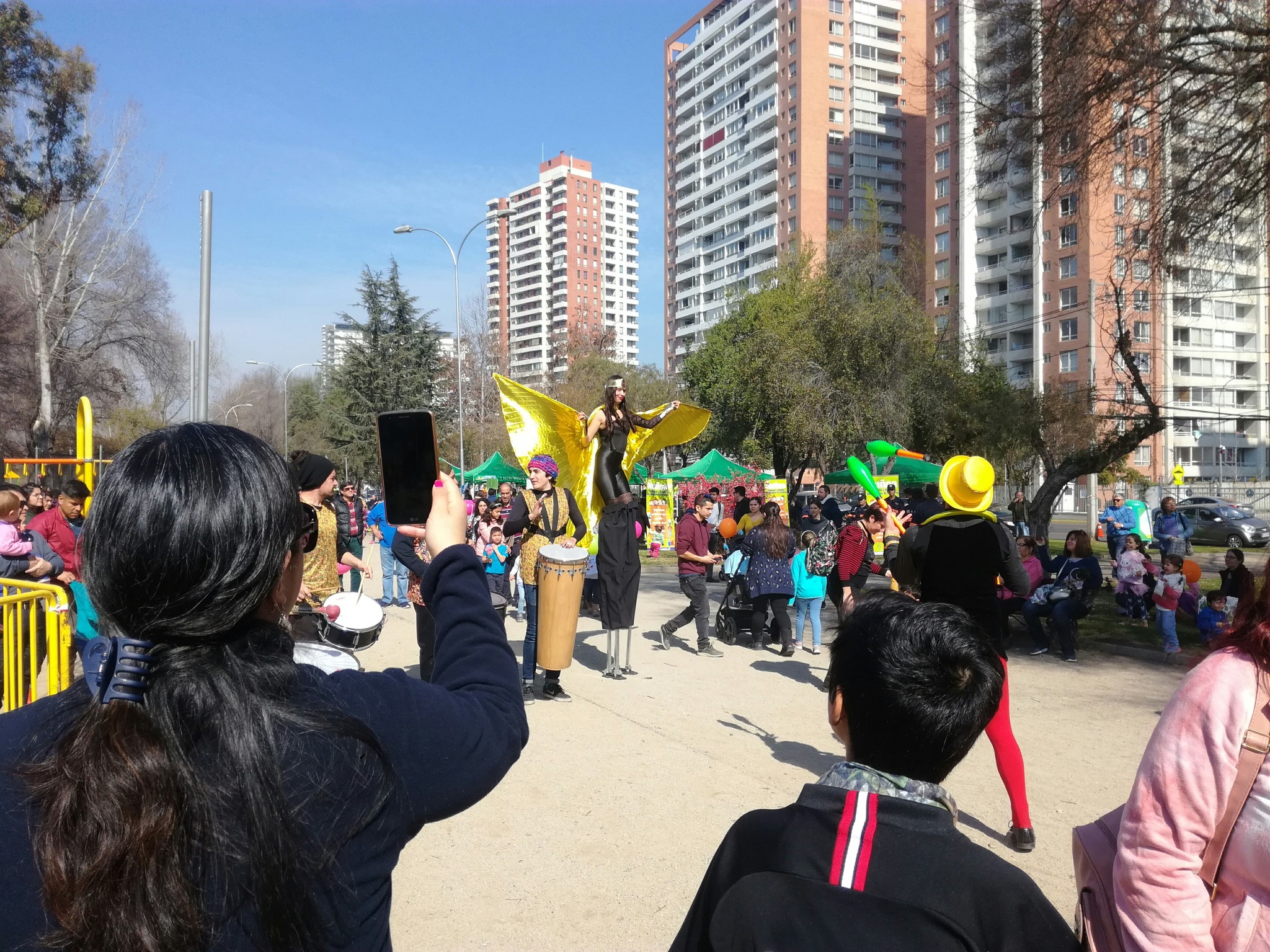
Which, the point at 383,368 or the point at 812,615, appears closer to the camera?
the point at 812,615

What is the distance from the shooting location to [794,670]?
28.6ft

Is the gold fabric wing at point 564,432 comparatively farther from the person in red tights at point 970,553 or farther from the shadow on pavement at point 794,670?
the person in red tights at point 970,553

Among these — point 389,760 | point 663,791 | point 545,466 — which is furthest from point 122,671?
point 545,466

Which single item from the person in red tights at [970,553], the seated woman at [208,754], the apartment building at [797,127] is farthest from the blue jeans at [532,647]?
the apartment building at [797,127]

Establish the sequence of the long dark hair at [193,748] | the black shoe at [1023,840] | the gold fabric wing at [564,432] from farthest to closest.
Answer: the gold fabric wing at [564,432], the black shoe at [1023,840], the long dark hair at [193,748]

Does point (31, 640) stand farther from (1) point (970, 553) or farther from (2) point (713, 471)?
(2) point (713, 471)

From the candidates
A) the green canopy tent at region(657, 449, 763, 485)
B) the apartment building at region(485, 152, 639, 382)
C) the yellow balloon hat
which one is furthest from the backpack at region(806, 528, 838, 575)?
the apartment building at region(485, 152, 639, 382)

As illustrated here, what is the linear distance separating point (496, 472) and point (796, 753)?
28.0 m

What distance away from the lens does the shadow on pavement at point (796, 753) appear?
5.61 m

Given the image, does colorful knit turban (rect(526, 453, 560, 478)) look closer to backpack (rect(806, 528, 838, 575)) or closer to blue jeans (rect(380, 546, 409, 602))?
backpack (rect(806, 528, 838, 575))

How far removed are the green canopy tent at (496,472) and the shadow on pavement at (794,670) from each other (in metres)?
22.6

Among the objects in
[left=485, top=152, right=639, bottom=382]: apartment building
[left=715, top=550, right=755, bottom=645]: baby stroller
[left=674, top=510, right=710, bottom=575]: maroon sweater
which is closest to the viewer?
[left=674, top=510, right=710, bottom=575]: maroon sweater

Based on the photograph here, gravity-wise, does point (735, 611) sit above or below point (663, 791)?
above

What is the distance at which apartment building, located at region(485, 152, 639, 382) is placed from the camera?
142m
